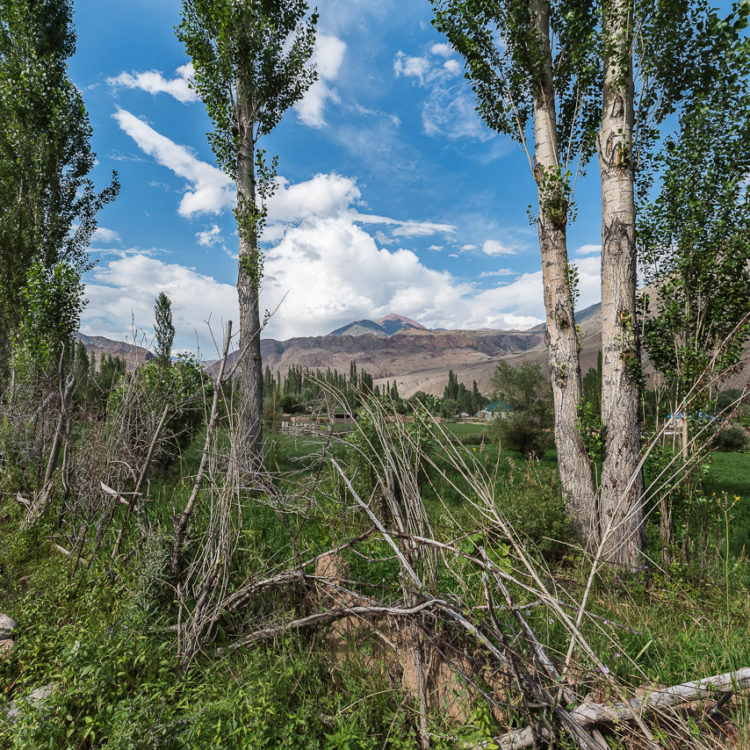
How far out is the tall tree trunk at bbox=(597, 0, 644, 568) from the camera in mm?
4734

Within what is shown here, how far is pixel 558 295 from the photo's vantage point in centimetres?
543

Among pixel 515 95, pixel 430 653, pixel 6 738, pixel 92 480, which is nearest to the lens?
pixel 6 738

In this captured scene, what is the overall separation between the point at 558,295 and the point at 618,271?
2.61 ft

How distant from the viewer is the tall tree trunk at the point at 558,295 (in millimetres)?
5145

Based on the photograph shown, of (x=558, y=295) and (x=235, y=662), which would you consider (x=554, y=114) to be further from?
(x=235, y=662)

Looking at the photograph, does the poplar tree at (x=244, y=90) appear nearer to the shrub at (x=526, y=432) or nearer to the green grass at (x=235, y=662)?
the green grass at (x=235, y=662)

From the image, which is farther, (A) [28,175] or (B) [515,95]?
(A) [28,175]

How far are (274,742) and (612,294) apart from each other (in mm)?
5728

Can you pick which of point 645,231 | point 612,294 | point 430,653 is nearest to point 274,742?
point 430,653

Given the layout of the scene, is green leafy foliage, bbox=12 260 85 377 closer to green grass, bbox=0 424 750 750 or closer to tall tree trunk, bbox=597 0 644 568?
green grass, bbox=0 424 750 750

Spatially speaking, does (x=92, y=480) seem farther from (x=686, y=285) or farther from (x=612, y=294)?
(x=686, y=285)

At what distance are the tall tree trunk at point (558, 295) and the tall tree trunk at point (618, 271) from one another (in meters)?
0.34

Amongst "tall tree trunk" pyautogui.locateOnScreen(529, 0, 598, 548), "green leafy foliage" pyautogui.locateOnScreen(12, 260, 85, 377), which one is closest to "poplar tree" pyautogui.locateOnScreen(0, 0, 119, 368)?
"green leafy foliage" pyautogui.locateOnScreen(12, 260, 85, 377)

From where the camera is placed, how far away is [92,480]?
382 cm
